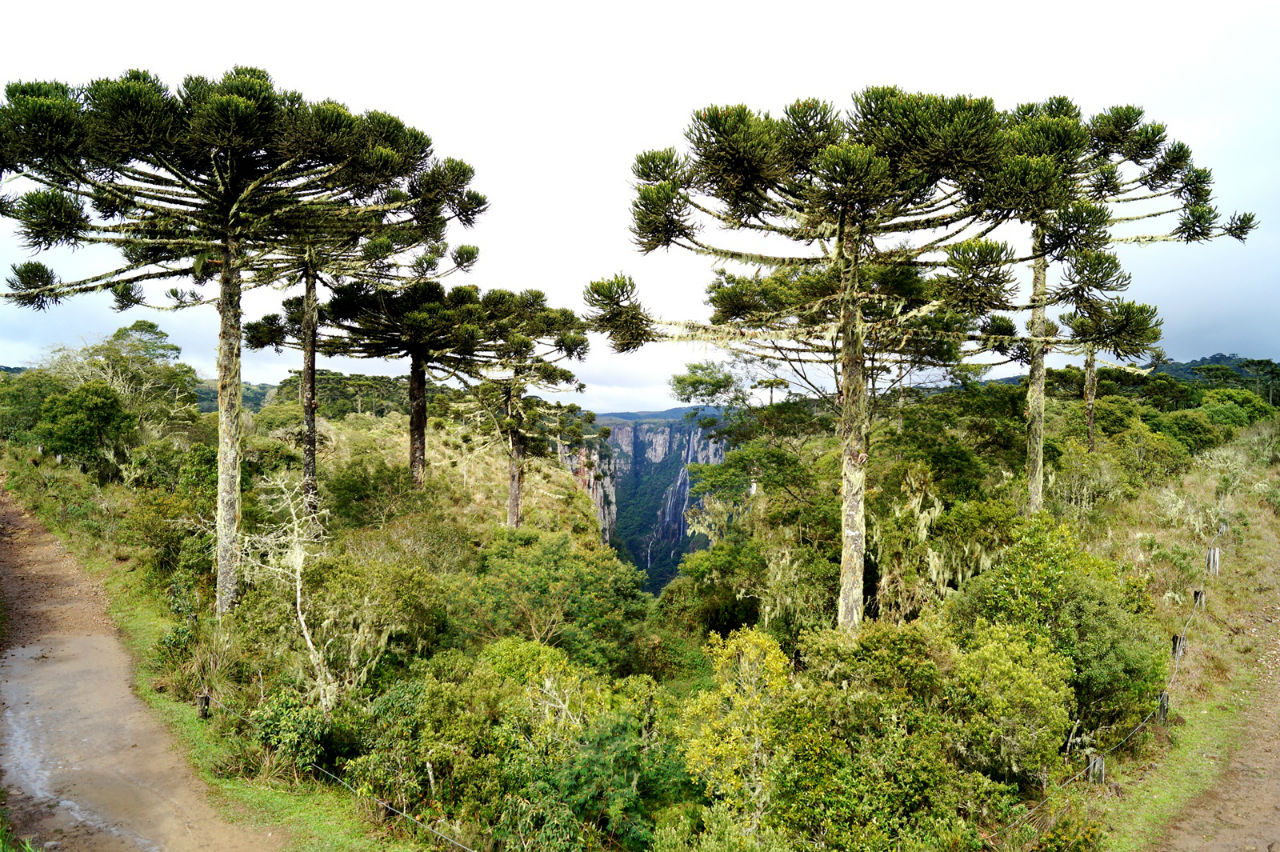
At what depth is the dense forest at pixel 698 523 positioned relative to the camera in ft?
25.2

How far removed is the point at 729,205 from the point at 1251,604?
58.4ft

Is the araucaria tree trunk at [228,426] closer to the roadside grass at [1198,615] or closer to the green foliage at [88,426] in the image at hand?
the green foliage at [88,426]

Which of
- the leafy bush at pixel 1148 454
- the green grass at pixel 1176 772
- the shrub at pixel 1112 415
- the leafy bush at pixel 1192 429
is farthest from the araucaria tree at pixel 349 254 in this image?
the leafy bush at pixel 1192 429

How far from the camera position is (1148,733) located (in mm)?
10320

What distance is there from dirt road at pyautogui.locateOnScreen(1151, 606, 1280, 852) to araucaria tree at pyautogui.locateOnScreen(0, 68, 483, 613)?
1697 cm

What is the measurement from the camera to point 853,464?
10.2 m

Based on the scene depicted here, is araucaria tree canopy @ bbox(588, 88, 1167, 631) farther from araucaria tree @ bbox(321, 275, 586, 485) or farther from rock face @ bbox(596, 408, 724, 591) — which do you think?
rock face @ bbox(596, 408, 724, 591)

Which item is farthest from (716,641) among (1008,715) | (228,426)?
(228,426)

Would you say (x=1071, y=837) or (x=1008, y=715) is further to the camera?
(x=1008, y=715)

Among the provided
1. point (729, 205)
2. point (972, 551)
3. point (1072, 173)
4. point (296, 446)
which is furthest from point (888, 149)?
point (296, 446)

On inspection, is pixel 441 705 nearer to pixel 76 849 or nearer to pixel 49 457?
pixel 76 849

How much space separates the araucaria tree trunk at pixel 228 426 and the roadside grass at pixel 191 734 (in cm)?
220

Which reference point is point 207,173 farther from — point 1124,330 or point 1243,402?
point 1243,402

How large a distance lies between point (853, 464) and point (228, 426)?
12446 millimetres
